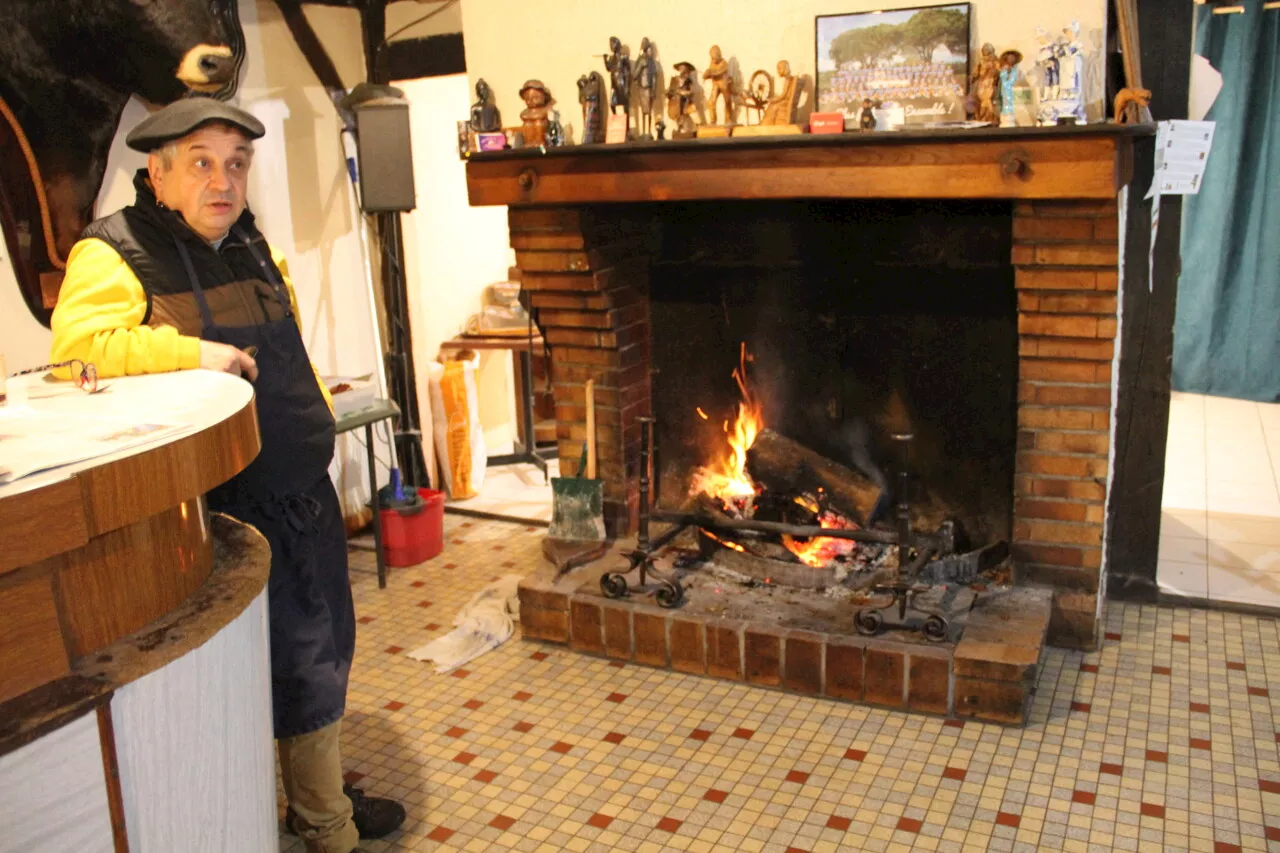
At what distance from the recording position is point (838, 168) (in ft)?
11.1

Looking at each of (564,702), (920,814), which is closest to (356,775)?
(564,702)

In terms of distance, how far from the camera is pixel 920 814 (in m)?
2.87

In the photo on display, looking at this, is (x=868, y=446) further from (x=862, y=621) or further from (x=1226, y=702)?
(x=1226, y=702)

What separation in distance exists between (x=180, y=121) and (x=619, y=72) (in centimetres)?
191

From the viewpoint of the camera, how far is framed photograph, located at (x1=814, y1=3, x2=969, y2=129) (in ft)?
11.0

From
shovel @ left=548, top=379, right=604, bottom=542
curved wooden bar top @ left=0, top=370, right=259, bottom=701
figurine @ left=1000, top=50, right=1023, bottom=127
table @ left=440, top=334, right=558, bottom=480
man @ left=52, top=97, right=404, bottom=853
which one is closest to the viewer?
curved wooden bar top @ left=0, top=370, right=259, bottom=701

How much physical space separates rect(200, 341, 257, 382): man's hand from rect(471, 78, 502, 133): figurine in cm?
217

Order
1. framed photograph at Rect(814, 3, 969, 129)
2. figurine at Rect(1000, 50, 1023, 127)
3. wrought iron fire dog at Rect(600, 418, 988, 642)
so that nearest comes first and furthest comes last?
figurine at Rect(1000, 50, 1023, 127) < framed photograph at Rect(814, 3, 969, 129) < wrought iron fire dog at Rect(600, 418, 988, 642)

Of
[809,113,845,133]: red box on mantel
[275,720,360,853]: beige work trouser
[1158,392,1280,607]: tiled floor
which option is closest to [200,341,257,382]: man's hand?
[275,720,360,853]: beige work trouser

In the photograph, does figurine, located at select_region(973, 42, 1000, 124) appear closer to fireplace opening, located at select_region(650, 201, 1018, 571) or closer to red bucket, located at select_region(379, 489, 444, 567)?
fireplace opening, located at select_region(650, 201, 1018, 571)

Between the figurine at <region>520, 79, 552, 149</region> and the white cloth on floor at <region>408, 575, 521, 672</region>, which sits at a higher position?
the figurine at <region>520, 79, 552, 149</region>

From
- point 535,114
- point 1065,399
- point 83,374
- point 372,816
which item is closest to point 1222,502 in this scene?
point 1065,399

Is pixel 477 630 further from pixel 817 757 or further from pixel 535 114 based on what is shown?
pixel 535 114

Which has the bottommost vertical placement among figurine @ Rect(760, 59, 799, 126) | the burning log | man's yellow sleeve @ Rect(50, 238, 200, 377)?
the burning log
